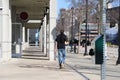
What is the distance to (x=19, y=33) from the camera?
3478 cm

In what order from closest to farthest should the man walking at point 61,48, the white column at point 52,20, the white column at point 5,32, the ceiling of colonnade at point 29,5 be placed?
the man walking at point 61,48
the white column at point 5,32
the white column at point 52,20
the ceiling of colonnade at point 29,5

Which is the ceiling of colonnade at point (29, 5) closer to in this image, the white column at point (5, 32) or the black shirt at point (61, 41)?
the white column at point (5, 32)

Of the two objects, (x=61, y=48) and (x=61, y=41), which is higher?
(x=61, y=41)

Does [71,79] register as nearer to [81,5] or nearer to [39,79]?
[39,79]

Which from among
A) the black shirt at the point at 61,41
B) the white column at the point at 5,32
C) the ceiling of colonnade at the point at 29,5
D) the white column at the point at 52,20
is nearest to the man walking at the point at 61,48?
the black shirt at the point at 61,41

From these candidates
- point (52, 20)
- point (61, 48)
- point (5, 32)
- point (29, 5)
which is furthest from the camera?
point (29, 5)

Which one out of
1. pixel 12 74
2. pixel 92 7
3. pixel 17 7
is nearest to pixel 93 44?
pixel 12 74

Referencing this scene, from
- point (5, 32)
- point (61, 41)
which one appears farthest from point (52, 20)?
point (61, 41)

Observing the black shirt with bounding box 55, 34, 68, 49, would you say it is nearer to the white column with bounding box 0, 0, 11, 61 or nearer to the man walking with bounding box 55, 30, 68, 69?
the man walking with bounding box 55, 30, 68, 69

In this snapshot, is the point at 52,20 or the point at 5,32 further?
the point at 52,20

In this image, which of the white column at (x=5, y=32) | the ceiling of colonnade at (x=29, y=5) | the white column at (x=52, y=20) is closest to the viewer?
the white column at (x=5, y=32)

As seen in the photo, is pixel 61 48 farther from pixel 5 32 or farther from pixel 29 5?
pixel 29 5

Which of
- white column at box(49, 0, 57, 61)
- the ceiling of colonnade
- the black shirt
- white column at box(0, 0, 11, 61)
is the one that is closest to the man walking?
the black shirt

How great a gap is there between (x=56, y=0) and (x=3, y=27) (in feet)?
14.4
